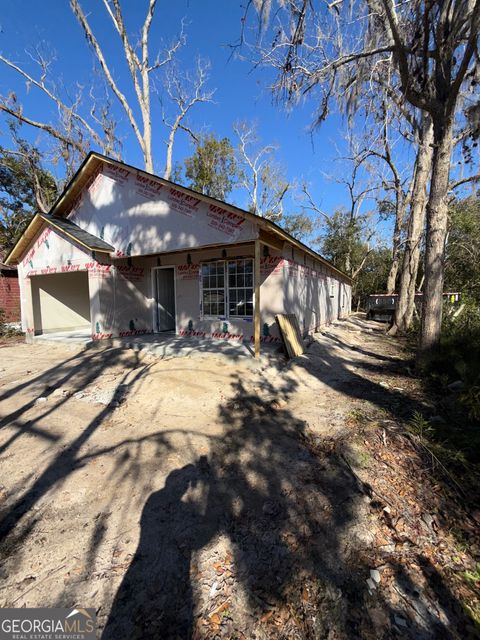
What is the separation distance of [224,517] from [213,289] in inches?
262

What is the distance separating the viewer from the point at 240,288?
805 cm

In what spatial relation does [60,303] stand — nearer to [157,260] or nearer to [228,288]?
[157,260]

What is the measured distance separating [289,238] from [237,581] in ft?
20.9

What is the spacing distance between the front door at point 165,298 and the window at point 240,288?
266 cm

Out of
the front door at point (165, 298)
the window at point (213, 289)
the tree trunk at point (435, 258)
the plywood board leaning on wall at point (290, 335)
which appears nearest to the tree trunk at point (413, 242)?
the plywood board leaning on wall at point (290, 335)

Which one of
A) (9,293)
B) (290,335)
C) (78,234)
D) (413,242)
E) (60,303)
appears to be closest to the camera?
(290,335)

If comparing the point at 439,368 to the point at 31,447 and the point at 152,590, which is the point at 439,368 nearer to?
the point at 152,590

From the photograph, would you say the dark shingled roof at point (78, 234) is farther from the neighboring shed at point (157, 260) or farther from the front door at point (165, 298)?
the front door at point (165, 298)

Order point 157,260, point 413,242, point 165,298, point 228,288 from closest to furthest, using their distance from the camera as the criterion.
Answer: point 228,288 → point 157,260 → point 165,298 → point 413,242

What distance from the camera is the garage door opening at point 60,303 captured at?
10.4 metres

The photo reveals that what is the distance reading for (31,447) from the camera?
338 centimetres

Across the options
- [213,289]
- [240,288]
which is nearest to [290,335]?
[240,288]

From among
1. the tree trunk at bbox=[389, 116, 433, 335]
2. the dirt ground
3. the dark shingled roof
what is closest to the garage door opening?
the dark shingled roof

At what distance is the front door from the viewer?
9.74m
